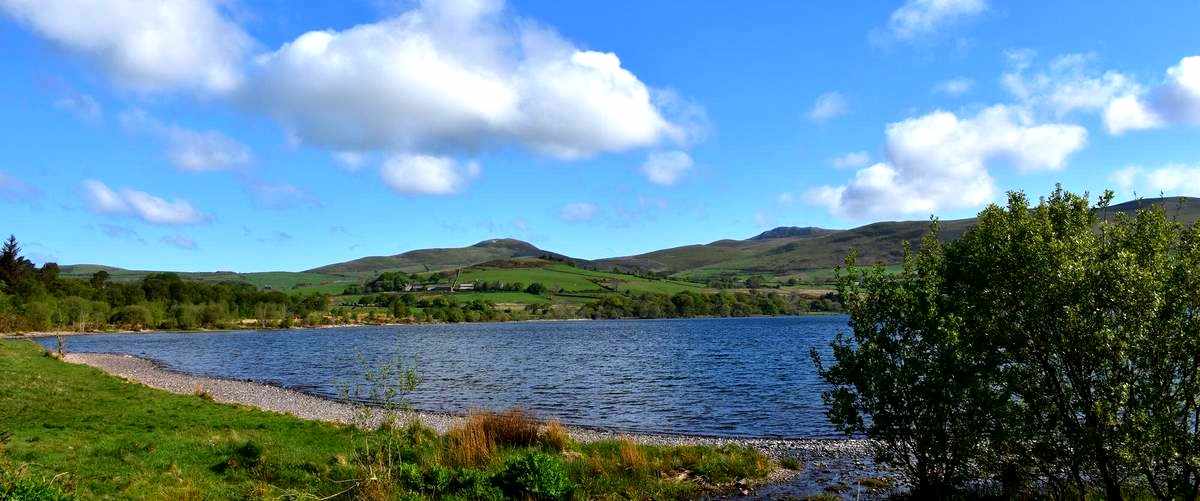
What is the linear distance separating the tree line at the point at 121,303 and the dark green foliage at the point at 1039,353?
14299cm

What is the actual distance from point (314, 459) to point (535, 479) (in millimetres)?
7257

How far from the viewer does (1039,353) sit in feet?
43.2

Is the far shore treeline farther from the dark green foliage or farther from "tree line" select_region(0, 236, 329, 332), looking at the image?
the dark green foliage

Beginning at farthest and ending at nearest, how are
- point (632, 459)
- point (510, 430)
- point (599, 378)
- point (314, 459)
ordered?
point (599, 378) < point (510, 430) < point (632, 459) < point (314, 459)

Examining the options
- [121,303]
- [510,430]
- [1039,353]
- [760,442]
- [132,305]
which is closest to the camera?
[1039,353]

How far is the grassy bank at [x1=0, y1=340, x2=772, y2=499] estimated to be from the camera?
1549cm

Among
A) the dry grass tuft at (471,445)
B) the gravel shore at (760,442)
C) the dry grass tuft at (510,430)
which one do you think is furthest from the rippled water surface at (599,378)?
the dry grass tuft at (510,430)

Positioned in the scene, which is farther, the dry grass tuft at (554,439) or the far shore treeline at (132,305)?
the far shore treeline at (132,305)

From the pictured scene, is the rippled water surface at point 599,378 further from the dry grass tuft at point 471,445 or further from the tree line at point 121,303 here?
the tree line at point 121,303

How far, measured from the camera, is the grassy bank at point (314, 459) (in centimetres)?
1549

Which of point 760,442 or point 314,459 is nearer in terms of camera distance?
point 314,459

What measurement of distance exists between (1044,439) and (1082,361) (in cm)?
201

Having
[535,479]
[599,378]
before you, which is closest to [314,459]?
[535,479]

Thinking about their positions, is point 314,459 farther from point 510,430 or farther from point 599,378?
point 599,378
